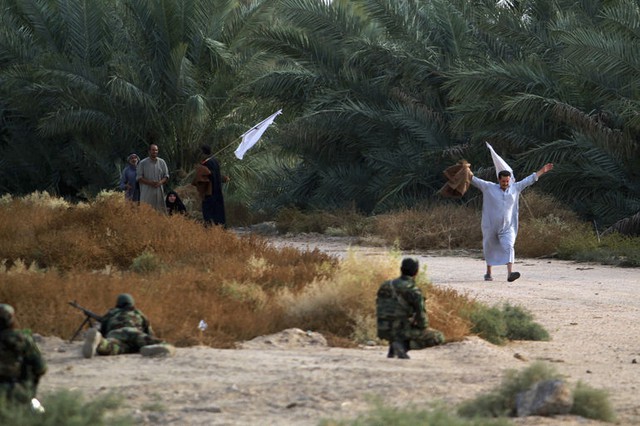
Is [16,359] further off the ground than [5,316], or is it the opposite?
[5,316]

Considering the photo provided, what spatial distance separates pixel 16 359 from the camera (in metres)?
7.61

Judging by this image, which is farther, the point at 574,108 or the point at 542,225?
the point at 574,108

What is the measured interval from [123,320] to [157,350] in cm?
40

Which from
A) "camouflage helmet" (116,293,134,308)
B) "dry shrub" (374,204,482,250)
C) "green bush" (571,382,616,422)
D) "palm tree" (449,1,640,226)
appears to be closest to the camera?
"green bush" (571,382,616,422)

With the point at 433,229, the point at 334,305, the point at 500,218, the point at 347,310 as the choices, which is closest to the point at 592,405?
the point at 347,310

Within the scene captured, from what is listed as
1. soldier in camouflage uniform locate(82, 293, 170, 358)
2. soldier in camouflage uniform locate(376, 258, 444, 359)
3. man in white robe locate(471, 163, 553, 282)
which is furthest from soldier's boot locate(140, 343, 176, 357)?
man in white robe locate(471, 163, 553, 282)

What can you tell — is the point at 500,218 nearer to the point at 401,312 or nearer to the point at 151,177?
the point at 151,177

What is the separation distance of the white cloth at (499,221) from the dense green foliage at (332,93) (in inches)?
239

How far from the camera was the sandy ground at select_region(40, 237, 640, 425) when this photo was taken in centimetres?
811

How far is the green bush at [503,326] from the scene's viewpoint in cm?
1194

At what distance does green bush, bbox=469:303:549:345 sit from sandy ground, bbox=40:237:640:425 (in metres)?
0.20

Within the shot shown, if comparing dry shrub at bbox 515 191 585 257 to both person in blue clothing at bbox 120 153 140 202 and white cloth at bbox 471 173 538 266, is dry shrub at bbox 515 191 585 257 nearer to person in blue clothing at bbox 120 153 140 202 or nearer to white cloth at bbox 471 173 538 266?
white cloth at bbox 471 173 538 266

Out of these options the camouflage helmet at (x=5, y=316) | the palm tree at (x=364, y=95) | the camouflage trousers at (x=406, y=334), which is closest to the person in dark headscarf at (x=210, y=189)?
the palm tree at (x=364, y=95)

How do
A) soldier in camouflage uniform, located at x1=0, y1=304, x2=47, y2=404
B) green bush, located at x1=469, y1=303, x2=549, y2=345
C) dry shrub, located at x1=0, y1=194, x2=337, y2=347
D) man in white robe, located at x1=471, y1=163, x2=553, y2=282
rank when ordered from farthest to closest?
1. man in white robe, located at x1=471, y1=163, x2=553, y2=282
2. green bush, located at x1=469, y1=303, x2=549, y2=345
3. dry shrub, located at x1=0, y1=194, x2=337, y2=347
4. soldier in camouflage uniform, located at x1=0, y1=304, x2=47, y2=404
